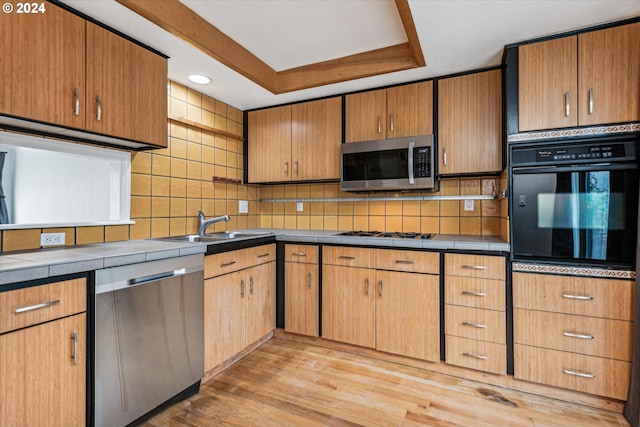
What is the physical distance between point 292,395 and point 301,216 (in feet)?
5.76

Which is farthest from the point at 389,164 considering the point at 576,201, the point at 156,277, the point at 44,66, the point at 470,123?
the point at 44,66

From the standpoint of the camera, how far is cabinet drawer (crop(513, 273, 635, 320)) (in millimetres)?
1702

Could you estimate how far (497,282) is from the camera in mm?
1970

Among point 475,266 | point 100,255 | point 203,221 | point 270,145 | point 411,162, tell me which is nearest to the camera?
point 100,255

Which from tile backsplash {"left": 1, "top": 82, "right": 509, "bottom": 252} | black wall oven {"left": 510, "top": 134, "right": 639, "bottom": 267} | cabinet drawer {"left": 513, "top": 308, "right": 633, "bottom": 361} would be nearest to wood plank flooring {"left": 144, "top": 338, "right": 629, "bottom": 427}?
cabinet drawer {"left": 513, "top": 308, "right": 633, "bottom": 361}

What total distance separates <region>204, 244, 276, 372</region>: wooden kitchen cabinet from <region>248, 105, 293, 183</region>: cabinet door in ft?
2.70

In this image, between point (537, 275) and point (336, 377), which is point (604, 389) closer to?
point (537, 275)

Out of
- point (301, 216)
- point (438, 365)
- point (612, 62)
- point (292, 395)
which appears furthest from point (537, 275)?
point (301, 216)

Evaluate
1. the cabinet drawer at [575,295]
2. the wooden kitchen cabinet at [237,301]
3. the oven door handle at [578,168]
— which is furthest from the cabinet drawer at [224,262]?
the oven door handle at [578,168]

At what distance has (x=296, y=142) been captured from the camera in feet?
9.68

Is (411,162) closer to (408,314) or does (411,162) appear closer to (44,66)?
(408,314)

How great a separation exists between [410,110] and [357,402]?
6.95 ft

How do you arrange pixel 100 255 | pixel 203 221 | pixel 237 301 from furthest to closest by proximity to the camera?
1. pixel 203 221
2. pixel 237 301
3. pixel 100 255

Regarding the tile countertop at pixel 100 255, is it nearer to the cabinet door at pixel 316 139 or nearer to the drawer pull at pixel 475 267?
the drawer pull at pixel 475 267
